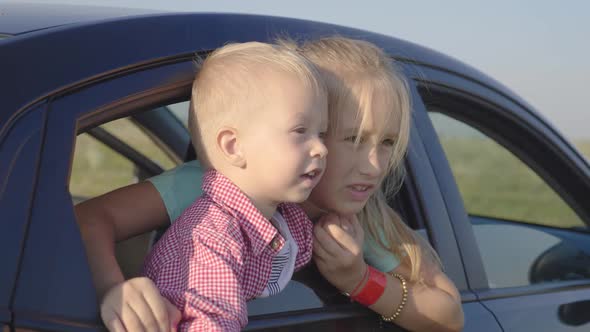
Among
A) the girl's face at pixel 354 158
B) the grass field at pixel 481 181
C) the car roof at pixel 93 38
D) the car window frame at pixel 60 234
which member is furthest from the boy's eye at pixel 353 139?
the grass field at pixel 481 181

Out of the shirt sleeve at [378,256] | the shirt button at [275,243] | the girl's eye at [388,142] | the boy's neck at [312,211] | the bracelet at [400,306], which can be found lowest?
the bracelet at [400,306]

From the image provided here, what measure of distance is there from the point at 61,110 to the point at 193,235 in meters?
0.36

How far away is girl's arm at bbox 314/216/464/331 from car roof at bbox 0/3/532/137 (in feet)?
1.65

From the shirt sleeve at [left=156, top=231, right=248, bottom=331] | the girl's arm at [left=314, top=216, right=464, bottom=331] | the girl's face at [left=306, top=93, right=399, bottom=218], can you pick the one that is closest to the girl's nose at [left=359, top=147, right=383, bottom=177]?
the girl's face at [left=306, top=93, right=399, bottom=218]

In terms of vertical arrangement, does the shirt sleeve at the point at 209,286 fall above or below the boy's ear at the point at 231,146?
below

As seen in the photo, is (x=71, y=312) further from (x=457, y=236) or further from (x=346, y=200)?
(x=457, y=236)

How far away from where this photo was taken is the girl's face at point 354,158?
6.39ft

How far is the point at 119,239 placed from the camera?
1.78 metres

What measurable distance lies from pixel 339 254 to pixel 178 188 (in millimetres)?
400

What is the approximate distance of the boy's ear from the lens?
174 cm

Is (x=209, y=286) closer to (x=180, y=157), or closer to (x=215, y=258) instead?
(x=215, y=258)

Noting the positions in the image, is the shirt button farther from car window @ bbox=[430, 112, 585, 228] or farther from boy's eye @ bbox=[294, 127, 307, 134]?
car window @ bbox=[430, 112, 585, 228]

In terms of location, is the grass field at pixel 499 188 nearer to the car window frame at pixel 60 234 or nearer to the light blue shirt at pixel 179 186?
the light blue shirt at pixel 179 186

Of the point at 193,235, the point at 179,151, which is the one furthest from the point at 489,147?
the point at 193,235
